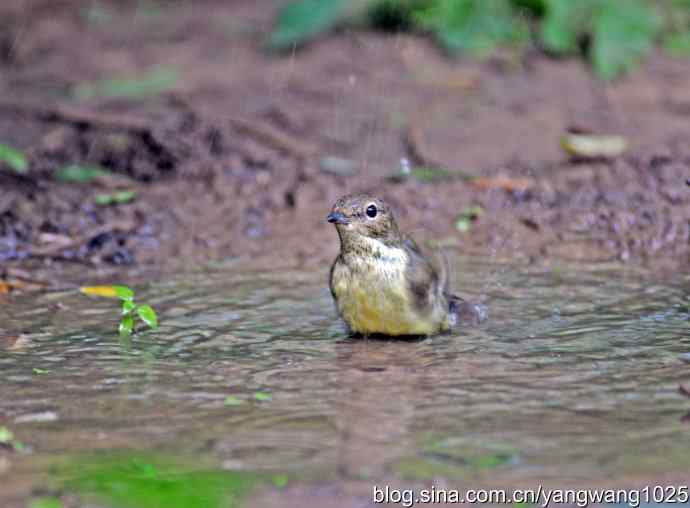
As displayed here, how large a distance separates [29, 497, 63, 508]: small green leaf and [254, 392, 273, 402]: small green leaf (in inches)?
50.9

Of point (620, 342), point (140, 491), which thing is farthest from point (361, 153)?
point (140, 491)

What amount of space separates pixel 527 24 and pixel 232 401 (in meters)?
7.41

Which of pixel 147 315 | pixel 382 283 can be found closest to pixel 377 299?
pixel 382 283

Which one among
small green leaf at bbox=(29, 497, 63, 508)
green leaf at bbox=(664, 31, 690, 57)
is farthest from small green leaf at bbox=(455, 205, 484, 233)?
small green leaf at bbox=(29, 497, 63, 508)

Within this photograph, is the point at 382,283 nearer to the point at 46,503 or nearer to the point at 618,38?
the point at 46,503

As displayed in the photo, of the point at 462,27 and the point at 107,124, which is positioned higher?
the point at 462,27

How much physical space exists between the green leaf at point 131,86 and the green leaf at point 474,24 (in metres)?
2.55

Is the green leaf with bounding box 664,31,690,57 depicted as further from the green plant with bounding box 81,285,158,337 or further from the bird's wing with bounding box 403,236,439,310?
the green plant with bounding box 81,285,158,337

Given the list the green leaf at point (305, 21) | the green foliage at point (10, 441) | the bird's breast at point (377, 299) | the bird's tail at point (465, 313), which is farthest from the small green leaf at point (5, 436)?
the green leaf at point (305, 21)

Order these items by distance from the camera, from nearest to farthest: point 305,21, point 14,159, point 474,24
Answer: point 14,159
point 474,24
point 305,21

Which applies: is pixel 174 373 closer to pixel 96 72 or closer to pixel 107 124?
pixel 107 124

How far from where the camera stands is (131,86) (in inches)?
446

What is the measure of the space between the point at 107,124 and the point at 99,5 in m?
3.54

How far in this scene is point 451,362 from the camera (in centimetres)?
589
